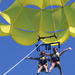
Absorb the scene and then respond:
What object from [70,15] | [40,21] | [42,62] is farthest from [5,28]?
[70,15]

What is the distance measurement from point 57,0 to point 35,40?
232 cm

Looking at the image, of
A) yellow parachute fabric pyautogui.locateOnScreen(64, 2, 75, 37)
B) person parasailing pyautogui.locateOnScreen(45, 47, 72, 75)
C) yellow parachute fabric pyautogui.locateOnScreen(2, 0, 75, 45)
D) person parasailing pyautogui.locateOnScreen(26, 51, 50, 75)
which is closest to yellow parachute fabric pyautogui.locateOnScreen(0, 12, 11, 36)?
yellow parachute fabric pyautogui.locateOnScreen(2, 0, 75, 45)

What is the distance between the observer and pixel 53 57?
1862 cm

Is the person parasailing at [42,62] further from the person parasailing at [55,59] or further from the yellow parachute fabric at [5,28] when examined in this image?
the yellow parachute fabric at [5,28]

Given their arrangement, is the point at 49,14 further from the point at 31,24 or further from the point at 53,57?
the point at 53,57

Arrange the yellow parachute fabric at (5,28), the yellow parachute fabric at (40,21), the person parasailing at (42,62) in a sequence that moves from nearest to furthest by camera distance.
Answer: the person parasailing at (42,62) < the yellow parachute fabric at (5,28) < the yellow parachute fabric at (40,21)

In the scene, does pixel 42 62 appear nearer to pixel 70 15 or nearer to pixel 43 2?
pixel 70 15

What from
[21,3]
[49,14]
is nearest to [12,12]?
[21,3]

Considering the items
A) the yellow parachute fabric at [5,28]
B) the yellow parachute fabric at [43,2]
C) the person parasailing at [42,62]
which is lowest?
the person parasailing at [42,62]

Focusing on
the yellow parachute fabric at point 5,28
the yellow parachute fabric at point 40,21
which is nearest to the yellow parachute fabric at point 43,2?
the yellow parachute fabric at point 40,21

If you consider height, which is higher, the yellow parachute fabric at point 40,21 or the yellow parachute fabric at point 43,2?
the yellow parachute fabric at point 43,2

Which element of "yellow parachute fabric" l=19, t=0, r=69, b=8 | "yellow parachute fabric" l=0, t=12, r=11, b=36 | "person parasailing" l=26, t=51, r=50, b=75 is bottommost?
"person parasailing" l=26, t=51, r=50, b=75

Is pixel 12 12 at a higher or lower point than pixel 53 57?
higher

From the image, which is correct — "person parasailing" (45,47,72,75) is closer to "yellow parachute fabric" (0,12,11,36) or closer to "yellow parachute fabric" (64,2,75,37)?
"yellow parachute fabric" (64,2,75,37)
